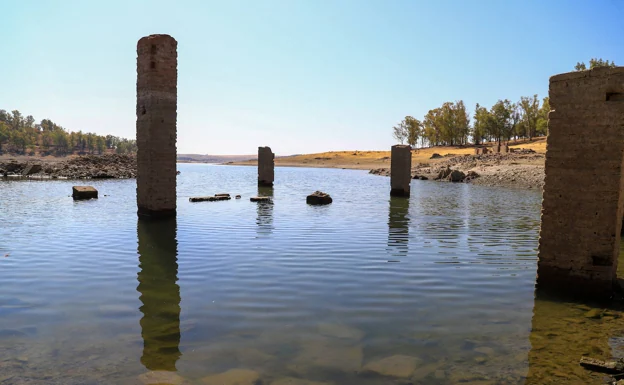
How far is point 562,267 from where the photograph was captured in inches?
271

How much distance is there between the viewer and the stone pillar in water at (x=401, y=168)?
23.4 meters

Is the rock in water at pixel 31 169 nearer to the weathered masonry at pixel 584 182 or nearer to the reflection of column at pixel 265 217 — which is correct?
the reflection of column at pixel 265 217

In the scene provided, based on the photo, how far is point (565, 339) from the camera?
528 centimetres

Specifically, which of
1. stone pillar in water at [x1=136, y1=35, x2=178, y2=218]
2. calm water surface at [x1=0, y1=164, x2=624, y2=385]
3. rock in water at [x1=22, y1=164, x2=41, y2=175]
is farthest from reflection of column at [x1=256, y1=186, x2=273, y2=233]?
rock in water at [x1=22, y1=164, x2=41, y2=175]

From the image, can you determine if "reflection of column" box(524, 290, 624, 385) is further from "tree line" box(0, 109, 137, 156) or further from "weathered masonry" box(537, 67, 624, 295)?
"tree line" box(0, 109, 137, 156)

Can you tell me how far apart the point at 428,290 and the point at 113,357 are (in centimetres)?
457

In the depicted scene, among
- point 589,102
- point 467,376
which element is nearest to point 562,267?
point 589,102

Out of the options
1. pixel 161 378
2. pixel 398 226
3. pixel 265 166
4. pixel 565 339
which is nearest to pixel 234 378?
pixel 161 378

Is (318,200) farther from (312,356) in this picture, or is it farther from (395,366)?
(395,366)

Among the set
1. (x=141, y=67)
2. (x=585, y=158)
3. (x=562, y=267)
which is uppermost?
(x=141, y=67)

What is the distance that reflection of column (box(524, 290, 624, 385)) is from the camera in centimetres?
434

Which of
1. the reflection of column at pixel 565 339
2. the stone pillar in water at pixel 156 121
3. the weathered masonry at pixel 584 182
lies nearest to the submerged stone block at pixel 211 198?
the stone pillar in water at pixel 156 121

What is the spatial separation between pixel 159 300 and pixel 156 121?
333 inches

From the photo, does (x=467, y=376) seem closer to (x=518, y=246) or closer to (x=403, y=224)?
(x=518, y=246)
